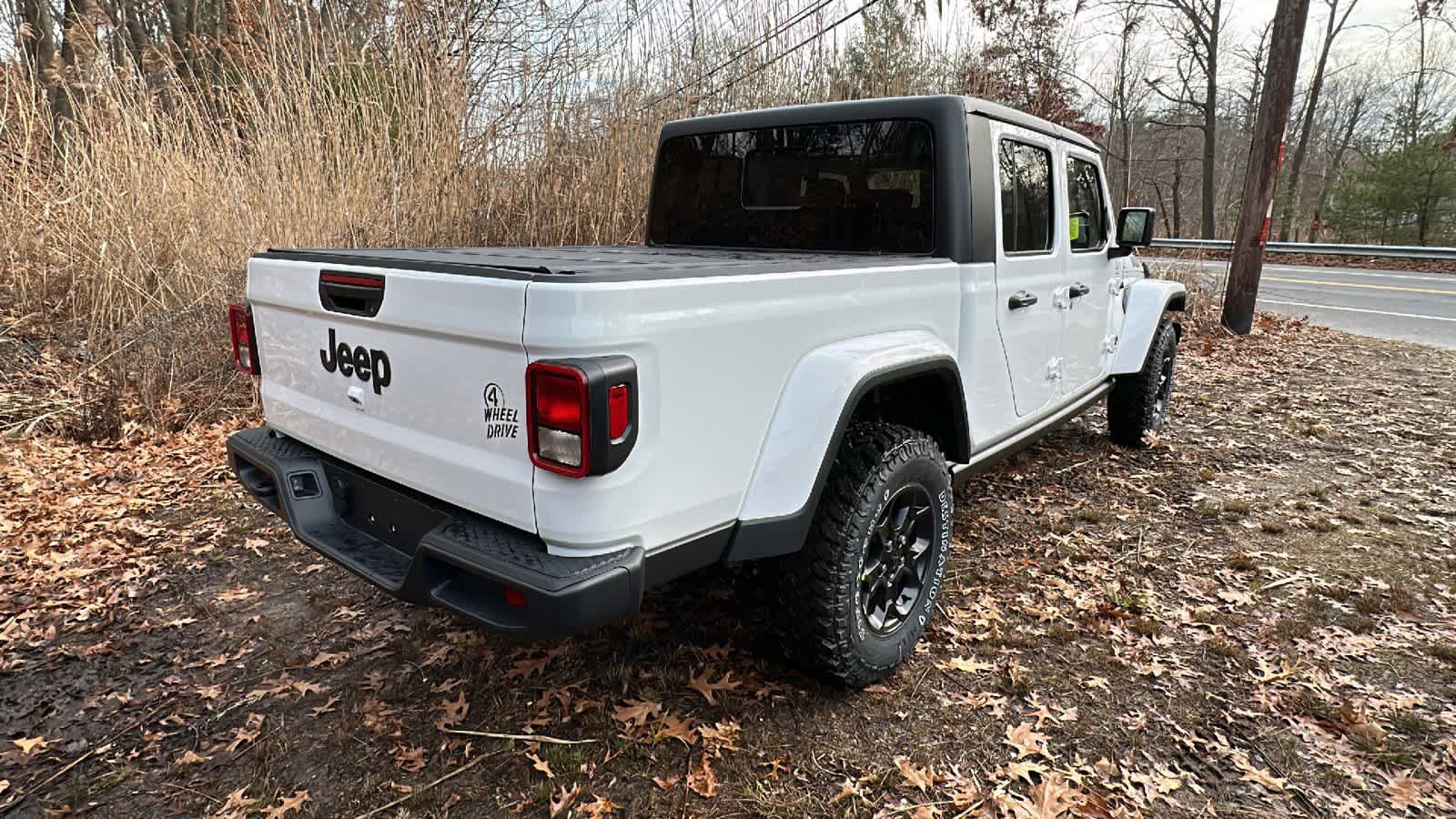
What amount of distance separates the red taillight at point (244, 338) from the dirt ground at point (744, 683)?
1.00 meters

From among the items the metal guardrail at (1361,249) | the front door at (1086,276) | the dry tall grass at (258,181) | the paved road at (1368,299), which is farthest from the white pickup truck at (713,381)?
the metal guardrail at (1361,249)

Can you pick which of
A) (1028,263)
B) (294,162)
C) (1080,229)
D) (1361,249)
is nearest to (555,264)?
(1028,263)

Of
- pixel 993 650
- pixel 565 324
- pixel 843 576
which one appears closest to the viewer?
pixel 565 324

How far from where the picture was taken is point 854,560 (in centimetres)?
231

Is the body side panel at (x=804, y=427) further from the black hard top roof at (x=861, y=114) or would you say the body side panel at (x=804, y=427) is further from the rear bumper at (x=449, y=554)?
the black hard top roof at (x=861, y=114)

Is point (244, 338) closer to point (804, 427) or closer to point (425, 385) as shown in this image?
point (425, 385)

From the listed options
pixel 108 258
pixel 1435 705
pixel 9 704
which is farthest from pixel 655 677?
pixel 108 258

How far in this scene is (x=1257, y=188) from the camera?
8.98 m

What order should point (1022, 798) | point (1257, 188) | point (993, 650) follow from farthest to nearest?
point (1257, 188) → point (993, 650) → point (1022, 798)

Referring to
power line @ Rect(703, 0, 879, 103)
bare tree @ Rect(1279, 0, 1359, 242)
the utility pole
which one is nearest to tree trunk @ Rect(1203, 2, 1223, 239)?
bare tree @ Rect(1279, 0, 1359, 242)

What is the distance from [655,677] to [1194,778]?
1.60m

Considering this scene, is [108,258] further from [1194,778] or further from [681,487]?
[1194,778]

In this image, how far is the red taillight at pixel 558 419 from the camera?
1.65 m

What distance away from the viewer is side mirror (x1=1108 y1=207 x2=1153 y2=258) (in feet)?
14.2
